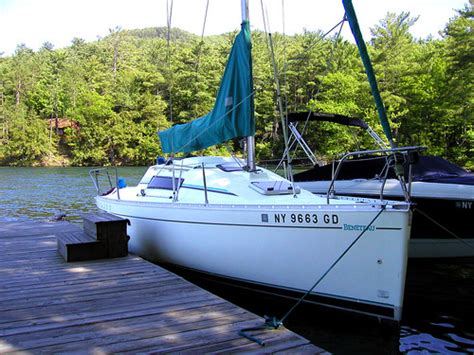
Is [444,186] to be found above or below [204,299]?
above

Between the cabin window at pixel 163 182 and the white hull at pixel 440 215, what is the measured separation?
13.8 ft

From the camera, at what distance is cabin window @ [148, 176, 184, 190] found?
886 cm

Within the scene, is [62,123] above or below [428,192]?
above

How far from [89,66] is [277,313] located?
80794 millimetres

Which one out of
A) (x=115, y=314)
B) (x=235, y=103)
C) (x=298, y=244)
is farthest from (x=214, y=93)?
(x=115, y=314)

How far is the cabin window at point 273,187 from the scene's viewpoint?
24.2 feet

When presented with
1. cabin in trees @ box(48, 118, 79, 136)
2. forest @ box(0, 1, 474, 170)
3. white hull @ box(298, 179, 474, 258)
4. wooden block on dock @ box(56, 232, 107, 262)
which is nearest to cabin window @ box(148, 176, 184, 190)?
wooden block on dock @ box(56, 232, 107, 262)

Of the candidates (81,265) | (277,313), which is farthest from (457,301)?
(81,265)

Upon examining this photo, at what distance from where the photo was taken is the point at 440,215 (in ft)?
29.7

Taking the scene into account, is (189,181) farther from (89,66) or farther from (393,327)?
(89,66)

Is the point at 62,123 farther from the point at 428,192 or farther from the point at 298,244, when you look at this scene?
the point at 298,244

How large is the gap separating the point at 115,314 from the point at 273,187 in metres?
3.48

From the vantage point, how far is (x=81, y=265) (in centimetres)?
709

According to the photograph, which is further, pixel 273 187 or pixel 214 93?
pixel 214 93
